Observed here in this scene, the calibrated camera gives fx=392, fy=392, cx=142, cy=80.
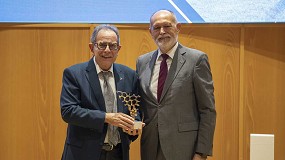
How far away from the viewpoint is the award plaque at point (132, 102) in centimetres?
223

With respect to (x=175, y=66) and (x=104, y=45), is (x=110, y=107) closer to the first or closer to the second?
(x=104, y=45)

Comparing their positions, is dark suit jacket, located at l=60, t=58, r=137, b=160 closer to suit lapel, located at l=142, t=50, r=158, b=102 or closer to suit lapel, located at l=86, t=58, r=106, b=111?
suit lapel, located at l=86, t=58, r=106, b=111

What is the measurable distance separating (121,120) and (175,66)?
53 centimetres

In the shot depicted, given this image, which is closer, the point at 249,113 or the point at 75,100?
the point at 75,100

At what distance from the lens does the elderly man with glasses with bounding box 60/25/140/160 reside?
221 cm

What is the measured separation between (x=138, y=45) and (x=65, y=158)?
150cm

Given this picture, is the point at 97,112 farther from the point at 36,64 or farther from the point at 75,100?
the point at 36,64

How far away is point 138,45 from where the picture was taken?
3520mm


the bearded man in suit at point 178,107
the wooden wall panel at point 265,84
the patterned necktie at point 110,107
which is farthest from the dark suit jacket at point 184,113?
the wooden wall panel at point 265,84

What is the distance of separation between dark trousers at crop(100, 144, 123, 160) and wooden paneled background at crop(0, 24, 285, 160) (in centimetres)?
118

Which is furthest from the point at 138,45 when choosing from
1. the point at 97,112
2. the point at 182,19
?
the point at 97,112

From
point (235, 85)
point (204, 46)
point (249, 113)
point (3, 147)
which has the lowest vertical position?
point (3, 147)

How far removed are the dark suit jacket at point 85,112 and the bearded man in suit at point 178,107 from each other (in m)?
0.19

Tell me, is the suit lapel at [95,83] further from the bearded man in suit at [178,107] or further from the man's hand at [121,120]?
the bearded man in suit at [178,107]
